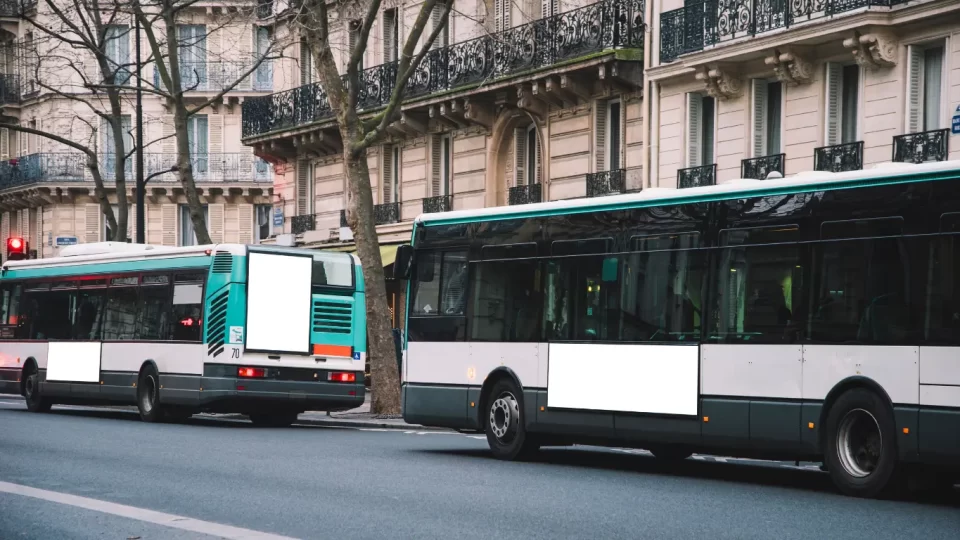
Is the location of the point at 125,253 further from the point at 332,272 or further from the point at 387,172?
the point at 387,172

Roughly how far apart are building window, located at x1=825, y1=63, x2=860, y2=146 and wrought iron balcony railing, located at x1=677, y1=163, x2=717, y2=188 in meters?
2.92

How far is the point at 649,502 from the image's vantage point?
495 inches

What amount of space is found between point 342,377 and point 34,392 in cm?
726

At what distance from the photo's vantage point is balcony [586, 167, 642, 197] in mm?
30375

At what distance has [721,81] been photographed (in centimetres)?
2831

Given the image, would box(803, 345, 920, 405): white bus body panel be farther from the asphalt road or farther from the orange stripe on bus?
the orange stripe on bus

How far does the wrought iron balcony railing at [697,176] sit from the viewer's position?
28.8 m

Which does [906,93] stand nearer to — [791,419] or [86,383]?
[791,419]

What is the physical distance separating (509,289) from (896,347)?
18.4 feet

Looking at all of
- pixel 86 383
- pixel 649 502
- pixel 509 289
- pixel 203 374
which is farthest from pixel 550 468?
pixel 86 383

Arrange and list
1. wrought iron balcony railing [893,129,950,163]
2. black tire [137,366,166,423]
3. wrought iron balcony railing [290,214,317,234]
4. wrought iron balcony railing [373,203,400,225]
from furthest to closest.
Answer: wrought iron balcony railing [290,214,317,234] < wrought iron balcony railing [373,203,400,225] < black tire [137,366,166,423] < wrought iron balcony railing [893,129,950,163]

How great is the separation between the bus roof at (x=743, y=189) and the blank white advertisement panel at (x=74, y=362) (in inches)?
431

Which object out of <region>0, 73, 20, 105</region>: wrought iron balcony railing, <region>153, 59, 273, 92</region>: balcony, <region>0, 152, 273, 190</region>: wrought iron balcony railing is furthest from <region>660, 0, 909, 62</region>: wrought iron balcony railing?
<region>0, 73, 20, 105</region>: wrought iron balcony railing

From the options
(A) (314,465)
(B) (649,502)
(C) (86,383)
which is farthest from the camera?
(C) (86,383)
